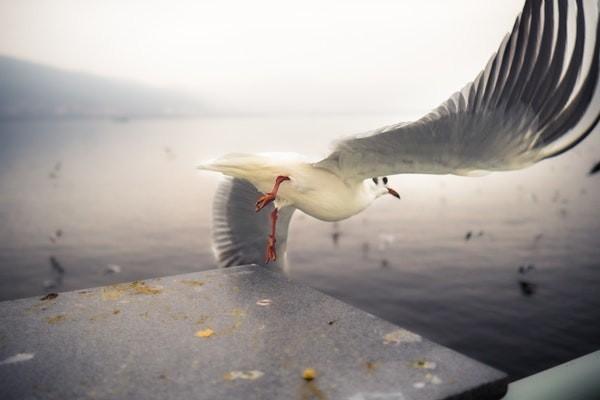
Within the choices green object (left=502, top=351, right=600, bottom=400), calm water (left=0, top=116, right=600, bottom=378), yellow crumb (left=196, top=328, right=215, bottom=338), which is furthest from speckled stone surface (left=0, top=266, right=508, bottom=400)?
calm water (left=0, top=116, right=600, bottom=378)

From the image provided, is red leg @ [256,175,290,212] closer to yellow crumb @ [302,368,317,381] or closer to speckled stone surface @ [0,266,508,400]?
speckled stone surface @ [0,266,508,400]

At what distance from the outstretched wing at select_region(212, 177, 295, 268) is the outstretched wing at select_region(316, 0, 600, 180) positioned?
4.38ft

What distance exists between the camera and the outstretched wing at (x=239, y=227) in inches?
119

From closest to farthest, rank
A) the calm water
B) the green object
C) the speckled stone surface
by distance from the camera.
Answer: the speckled stone surface → the green object → the calm water

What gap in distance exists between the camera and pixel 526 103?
1.62m

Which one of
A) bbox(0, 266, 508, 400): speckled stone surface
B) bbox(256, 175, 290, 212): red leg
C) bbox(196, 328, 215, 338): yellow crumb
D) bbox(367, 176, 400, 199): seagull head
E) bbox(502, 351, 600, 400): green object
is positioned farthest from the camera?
bbox(367, 176, 400, 199): seagull head

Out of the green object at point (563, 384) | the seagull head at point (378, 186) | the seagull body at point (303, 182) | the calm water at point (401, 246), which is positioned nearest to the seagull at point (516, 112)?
the seagull body at point (303, 182)

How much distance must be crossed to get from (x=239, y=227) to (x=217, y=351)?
1.39 m

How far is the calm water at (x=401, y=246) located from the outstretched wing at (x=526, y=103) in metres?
3.68

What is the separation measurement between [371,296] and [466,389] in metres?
6.70

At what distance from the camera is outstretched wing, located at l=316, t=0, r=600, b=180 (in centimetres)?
155

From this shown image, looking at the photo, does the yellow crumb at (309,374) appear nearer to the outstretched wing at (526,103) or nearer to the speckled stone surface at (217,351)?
the speckled stone surface at (217,351)

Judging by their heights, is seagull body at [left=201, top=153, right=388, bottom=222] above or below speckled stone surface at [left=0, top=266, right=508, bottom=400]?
above

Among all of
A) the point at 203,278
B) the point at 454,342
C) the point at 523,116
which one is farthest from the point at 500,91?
the point at 454,342
